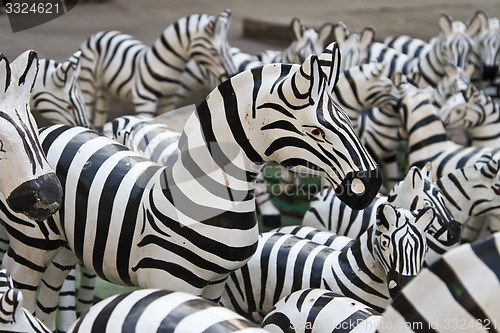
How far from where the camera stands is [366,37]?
541 centimetres

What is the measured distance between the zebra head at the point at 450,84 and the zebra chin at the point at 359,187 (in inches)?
111

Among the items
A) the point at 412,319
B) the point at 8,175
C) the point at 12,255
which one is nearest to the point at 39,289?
the point at 12,255

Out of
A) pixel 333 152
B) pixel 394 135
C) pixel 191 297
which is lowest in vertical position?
pixel 394 135

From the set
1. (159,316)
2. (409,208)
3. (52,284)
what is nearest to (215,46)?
(409,208)

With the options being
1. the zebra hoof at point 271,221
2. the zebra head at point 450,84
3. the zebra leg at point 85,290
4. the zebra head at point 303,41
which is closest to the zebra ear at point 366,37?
the zebra head at point 303,41

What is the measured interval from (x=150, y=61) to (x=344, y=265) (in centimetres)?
261

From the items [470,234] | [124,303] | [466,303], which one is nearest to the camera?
[466,303]

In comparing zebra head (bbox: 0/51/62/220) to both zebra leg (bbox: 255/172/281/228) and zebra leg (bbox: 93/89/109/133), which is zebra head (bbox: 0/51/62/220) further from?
zebra leg (bbox: 93/89/109/133)

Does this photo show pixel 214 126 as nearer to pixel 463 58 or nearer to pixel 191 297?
pixel 191 297

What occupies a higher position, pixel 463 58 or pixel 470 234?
pixel 463 58

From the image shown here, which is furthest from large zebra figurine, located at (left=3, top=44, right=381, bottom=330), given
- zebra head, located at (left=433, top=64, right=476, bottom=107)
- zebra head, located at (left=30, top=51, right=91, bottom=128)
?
zebra head, located at (left=433, top=64, right=476, bottom=107)

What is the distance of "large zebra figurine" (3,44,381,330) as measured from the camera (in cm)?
232

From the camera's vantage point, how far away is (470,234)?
432 cm

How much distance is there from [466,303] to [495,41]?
195 inches
